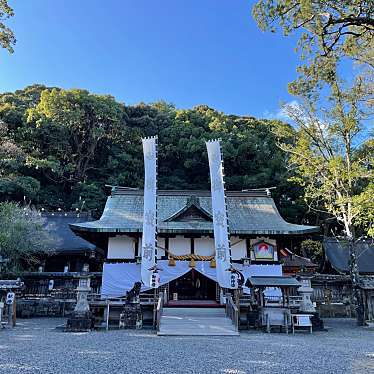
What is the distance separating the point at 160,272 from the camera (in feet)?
47.4

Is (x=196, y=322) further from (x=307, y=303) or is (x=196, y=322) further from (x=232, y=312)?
(x=307, y=303)

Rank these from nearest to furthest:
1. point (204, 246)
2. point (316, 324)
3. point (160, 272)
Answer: point (316, 324)
point (160, 272)
point (204, 246)

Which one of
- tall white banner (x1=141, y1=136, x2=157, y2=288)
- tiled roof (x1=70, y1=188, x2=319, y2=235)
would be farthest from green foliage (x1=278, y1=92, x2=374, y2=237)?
tall white banner (x1=141, y1=136, x2=157, y2=288)

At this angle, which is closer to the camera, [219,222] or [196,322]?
[196,322]

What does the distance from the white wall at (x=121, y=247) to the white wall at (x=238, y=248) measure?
4.51 meters

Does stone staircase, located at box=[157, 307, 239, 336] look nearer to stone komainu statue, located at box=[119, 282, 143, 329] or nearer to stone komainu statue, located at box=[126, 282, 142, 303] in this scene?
stone komainu statue, located at box=[119, 282, 143, 329]

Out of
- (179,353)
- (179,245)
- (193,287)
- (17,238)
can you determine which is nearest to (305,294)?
(193,287)

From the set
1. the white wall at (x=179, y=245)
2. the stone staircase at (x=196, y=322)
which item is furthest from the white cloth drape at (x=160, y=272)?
the stone staircase at (x=196, y=322)

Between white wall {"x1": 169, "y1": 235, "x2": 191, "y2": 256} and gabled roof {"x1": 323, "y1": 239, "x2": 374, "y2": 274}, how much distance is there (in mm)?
10713

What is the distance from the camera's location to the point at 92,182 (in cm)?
3020

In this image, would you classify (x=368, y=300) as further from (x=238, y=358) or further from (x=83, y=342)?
(x=83, y=342)

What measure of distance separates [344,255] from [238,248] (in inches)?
407

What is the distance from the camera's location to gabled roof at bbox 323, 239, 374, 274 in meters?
20.6

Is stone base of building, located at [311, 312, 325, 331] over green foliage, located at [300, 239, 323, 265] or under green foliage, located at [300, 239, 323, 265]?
under
